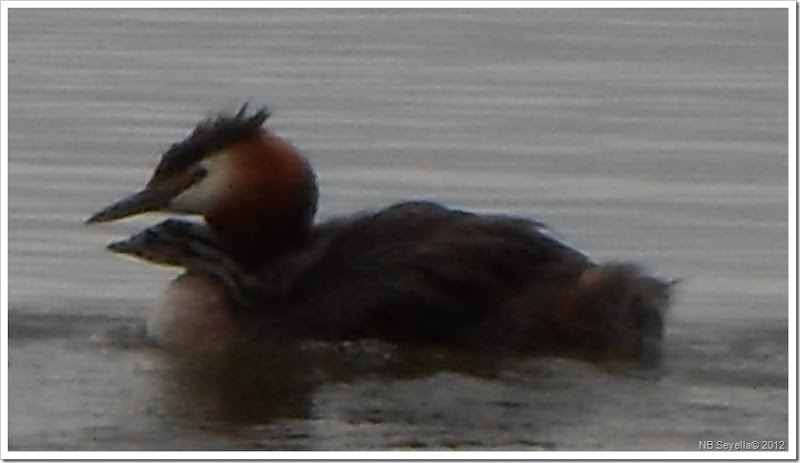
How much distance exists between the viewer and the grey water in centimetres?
880

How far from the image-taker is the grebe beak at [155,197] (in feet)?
32.9

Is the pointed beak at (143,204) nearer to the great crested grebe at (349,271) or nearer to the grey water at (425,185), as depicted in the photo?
the great crested grebe at (349,271)

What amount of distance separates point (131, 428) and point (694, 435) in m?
1.82

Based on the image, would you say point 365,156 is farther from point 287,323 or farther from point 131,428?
point 131,428

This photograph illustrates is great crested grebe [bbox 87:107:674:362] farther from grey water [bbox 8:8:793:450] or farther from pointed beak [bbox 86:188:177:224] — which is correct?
grey water [bbox 8:8:793:450]

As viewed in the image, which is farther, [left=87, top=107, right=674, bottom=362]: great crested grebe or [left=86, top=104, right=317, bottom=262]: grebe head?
[left=86, top=104, right=317, bottom=262]: grebe head

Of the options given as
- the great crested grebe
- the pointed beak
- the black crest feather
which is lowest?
the great crested grebe

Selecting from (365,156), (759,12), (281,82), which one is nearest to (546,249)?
(365,156)

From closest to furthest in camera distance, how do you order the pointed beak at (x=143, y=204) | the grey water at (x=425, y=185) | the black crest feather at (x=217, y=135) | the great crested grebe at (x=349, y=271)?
the grey water at (x=425, y=185) < the great crested grebe at (x=349, y=271) < the black crest feather at (x=217, y=135) < the pointed beak at (x=143, y=204)

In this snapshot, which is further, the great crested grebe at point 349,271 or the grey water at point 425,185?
the great crested grebe at point 349,271

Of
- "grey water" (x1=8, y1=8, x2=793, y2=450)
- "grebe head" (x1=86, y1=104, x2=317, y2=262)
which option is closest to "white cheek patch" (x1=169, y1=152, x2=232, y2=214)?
"grebe head" (x1=86, y1=104, x2=317, y2=262)

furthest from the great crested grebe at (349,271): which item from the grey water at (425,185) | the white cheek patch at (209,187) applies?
the grey water at (425,185)

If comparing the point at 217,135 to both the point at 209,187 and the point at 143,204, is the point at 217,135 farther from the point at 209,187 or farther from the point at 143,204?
the point at 143,204

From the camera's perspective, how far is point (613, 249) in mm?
11227
